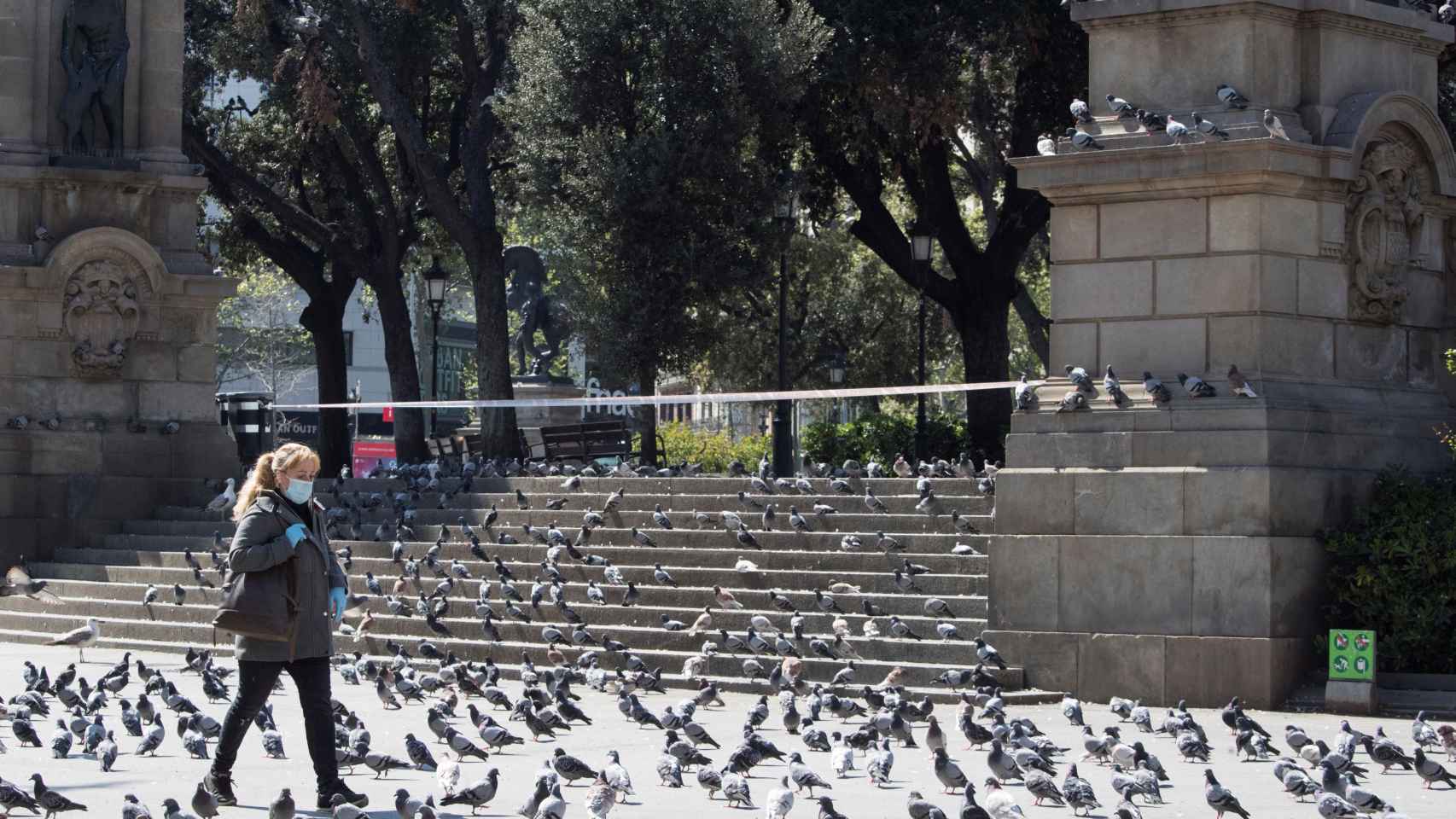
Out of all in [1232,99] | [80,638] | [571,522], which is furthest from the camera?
[571,522]

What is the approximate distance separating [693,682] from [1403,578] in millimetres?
5071

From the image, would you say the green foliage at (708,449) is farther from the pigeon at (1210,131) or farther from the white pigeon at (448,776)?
the white pigeon at (448,776)

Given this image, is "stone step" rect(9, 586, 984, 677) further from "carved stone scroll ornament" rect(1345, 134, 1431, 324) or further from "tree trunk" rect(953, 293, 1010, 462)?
"tree trunk" rect(953, 293, 1010, 462)

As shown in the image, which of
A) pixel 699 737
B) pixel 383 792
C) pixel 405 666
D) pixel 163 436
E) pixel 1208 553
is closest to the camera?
pixel 383 792

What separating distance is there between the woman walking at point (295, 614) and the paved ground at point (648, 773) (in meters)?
0.40

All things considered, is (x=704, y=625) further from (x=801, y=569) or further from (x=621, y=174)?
(x=621, y=174)

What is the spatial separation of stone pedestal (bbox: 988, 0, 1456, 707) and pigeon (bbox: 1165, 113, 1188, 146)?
65 mm

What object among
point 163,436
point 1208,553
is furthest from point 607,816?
point 163,436

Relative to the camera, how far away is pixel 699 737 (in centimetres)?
1212

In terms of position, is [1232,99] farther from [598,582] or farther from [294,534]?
[294,534]

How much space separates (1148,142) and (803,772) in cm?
589

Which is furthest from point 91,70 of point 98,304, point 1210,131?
point 1210,131

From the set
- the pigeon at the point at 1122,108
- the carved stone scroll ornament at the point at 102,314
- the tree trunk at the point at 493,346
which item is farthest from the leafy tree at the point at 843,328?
the pigeon at the point at 1122,108

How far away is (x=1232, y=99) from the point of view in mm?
14289
